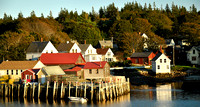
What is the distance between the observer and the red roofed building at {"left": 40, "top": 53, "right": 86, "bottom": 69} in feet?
249

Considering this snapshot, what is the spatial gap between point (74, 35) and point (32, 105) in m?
85.8

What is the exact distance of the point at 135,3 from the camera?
199000mm

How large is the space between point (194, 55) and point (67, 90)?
181ft

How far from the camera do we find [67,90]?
5366cm

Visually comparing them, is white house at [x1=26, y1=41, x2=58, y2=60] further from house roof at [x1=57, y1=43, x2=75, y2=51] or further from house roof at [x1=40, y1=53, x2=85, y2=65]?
house roof at [x1=40, y1=53, x2=85, y2=65]

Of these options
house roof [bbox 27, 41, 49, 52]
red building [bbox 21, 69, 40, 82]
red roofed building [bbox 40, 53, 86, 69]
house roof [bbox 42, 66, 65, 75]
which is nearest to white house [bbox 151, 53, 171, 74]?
red roofed building [bbox 40, 53, 86, 69]

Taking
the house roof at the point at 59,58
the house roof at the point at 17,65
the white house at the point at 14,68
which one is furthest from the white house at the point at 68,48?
the white house at the point at 14,68

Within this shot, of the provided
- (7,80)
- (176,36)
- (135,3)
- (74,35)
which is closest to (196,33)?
(176,36)

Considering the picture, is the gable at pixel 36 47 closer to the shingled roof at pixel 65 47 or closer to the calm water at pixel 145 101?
the shingled roof at pixel 65 47

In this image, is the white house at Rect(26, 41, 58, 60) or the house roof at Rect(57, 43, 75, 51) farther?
the house roof at Rect(57, 43, 75, 51)

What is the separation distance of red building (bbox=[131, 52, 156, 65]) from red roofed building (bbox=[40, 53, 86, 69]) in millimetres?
23809

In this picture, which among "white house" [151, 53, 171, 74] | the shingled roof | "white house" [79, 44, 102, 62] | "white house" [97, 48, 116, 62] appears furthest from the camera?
"white house" [97, 48, 116, 62]

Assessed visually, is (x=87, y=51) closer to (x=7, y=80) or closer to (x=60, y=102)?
(x=7, y=80)

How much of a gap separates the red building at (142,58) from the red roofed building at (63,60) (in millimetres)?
23809
